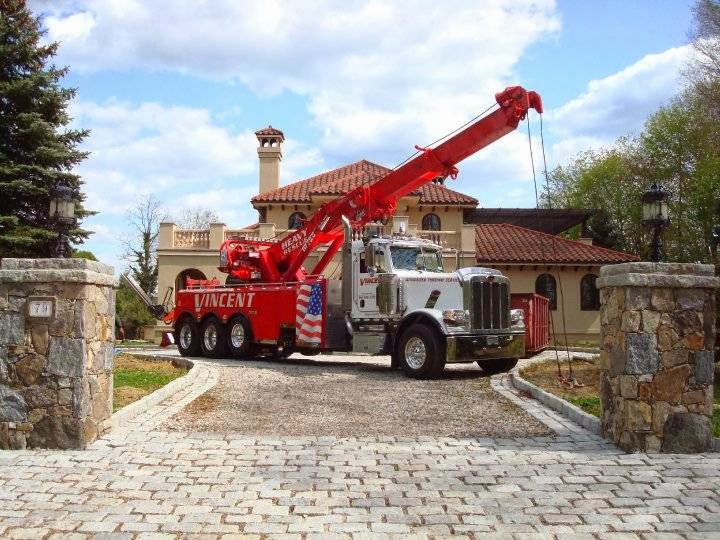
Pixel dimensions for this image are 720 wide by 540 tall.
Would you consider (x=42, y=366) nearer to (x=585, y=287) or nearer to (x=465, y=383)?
(x=465, y=383)

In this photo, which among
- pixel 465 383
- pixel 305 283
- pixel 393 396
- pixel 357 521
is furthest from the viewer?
pixel 305 283

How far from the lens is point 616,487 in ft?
18.0

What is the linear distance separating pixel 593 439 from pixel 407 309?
6.53 meters

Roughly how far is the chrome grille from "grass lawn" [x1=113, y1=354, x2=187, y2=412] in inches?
216

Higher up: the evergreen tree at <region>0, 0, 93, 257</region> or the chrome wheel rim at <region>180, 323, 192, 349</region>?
the evergreen tree at <region>0, 0, 93, 257</region>

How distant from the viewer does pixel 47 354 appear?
676 cm

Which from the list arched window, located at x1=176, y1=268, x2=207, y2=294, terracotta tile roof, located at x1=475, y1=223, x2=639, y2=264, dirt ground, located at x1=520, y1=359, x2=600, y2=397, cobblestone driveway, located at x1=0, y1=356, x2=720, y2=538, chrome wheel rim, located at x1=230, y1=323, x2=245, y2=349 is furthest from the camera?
terracotta tile roof, located at x1=475, y1=223, x2=639, y2=264

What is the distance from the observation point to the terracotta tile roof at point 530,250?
27.9 m

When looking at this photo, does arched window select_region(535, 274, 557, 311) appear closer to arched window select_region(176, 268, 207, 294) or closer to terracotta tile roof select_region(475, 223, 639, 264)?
terracotta tile roof select_region(475, 223, 639, 264)

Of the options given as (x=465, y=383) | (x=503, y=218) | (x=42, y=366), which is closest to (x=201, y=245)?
(x=503, y=218)

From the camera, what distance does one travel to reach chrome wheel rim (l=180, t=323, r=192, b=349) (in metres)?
18.4

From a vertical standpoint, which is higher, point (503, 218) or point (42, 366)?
point (503, 218)

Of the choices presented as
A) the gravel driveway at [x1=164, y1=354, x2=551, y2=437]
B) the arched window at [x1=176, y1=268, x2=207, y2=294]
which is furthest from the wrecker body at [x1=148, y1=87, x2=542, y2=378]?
the arched window at [x1=176, y1=268, x2=207, y2=294]

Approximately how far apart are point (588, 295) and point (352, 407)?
2152 cm
